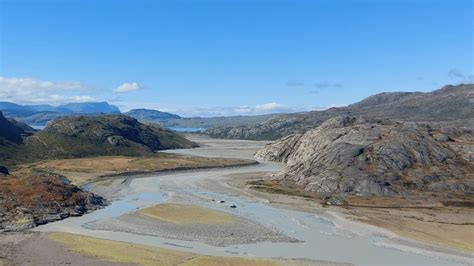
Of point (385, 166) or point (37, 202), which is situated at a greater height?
point (385, 166)

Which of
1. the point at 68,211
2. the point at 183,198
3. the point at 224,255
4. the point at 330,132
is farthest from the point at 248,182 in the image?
the point at 224,255

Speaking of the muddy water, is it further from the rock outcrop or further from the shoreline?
the rock outcrop

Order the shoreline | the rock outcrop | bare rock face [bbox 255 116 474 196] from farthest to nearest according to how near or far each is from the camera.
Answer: bare rock face [bbox 255 116 474 196] → the rock outcrop → the shoreline

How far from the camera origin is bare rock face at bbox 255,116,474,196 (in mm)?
139500

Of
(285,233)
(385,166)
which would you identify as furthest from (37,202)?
(385,166)

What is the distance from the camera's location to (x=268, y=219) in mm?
106375

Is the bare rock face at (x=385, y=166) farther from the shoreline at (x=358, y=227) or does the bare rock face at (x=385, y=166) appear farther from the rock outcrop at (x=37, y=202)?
the rock outcrop at (x=37, y=202)

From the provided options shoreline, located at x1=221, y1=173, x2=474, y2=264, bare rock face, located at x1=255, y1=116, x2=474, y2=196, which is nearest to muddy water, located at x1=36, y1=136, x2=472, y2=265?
shoreline, located at x1=221, y1=173, x2=474, y2=264

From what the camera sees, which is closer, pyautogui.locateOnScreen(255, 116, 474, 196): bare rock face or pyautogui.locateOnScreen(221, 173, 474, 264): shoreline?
pyautogui.locateOnScreen(221, 173, 474, 264): shoreline

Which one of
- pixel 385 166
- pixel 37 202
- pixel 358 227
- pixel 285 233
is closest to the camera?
pixel 285 233

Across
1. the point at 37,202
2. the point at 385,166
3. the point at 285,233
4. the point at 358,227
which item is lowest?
the point at 285,233

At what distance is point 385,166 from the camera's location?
150m

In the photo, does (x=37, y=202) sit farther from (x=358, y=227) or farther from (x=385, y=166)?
(x=385, y=166)

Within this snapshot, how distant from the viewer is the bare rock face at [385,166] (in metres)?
140
